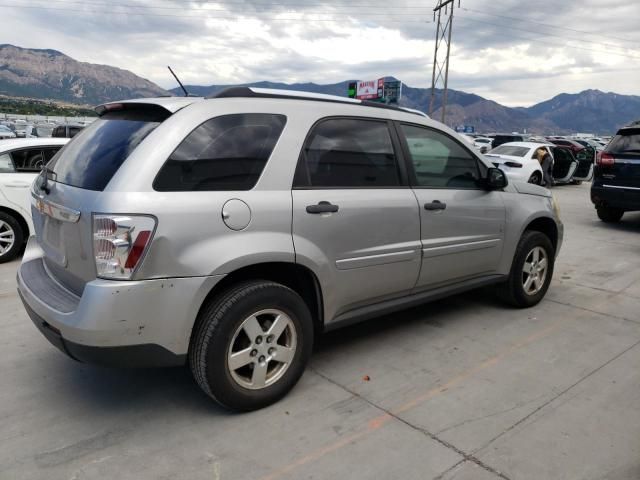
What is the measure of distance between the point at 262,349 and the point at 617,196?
8156mm

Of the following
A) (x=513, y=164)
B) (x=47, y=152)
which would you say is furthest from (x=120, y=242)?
(x=513, y=164)

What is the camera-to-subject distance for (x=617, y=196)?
28.8ft

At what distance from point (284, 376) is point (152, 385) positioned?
35.7 inches

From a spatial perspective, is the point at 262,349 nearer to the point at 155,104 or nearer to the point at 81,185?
the point at 81,185

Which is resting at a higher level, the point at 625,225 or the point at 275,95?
the point at 275,95

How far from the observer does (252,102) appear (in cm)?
296

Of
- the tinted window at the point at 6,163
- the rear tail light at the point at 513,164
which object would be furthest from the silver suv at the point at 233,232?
the rear tail light at the point at 513,164

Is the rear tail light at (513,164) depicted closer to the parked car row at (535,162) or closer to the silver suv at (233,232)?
the parked car row at (535,162)

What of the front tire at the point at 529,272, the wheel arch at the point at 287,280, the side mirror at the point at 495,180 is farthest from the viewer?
the front tire at the point at 529,272

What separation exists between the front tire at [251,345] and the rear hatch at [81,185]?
25.7 inches

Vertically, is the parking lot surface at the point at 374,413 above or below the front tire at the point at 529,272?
below

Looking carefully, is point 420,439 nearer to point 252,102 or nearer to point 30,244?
point 252,102

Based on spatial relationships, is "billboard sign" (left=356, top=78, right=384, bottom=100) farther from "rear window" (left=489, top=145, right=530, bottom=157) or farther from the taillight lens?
the taillight lens

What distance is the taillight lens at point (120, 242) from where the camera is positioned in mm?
2396
